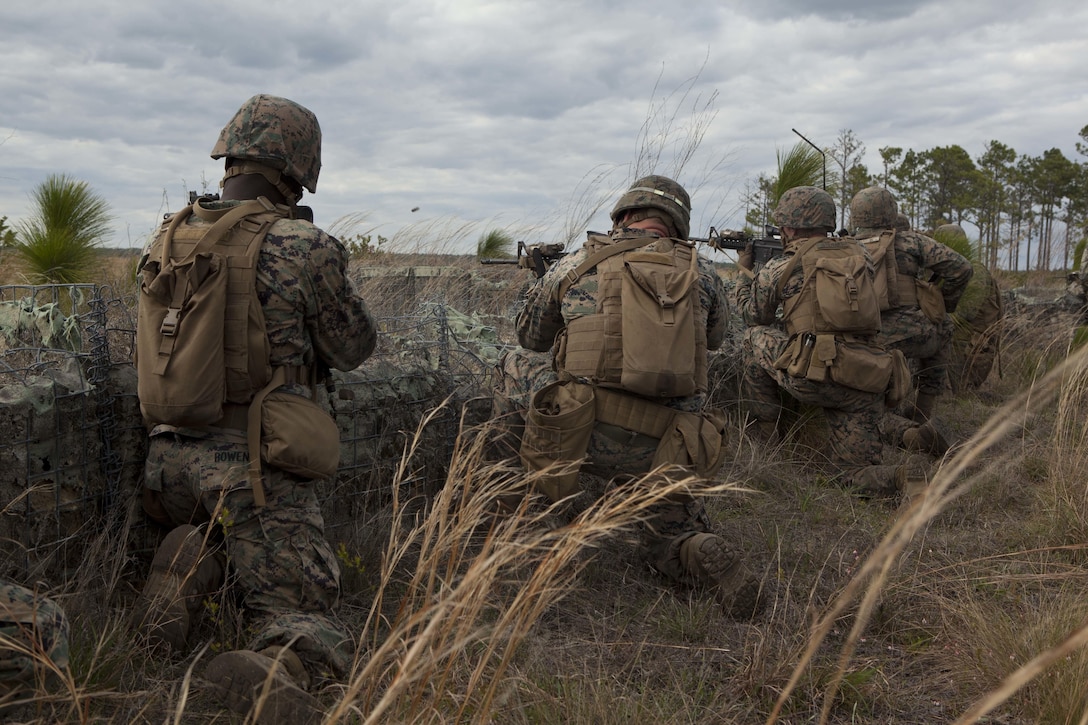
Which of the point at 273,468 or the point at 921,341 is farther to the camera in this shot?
the point at 921,341

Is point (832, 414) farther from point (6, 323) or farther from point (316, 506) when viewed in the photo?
point (6, 323)

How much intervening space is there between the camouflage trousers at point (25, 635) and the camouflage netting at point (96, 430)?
47 centimetres

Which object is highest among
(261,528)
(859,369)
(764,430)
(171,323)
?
(171,323)

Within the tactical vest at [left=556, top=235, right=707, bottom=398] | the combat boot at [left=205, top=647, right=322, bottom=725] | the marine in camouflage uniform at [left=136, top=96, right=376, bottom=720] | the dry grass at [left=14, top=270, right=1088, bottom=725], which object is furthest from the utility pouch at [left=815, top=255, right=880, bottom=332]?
the combat boot at [left=205, top=647, right=322, bottom=725]

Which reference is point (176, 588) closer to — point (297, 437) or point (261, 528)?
point (261, 528)

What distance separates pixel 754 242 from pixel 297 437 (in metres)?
4.62

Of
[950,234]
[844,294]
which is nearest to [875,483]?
[844,294]

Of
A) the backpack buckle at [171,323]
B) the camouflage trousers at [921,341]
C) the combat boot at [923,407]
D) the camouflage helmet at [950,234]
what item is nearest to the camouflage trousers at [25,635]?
the backpack buckle at [171,323]

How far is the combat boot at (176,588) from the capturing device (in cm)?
272

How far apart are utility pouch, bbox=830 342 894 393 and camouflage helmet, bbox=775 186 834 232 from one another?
76 cm

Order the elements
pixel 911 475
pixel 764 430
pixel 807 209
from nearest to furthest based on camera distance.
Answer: pixel 911 475 < pixel 807 209 < pixel 764 430

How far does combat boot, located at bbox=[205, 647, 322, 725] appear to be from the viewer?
224cm

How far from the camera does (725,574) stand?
3455mm

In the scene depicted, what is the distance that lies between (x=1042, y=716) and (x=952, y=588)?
3.38 feet
